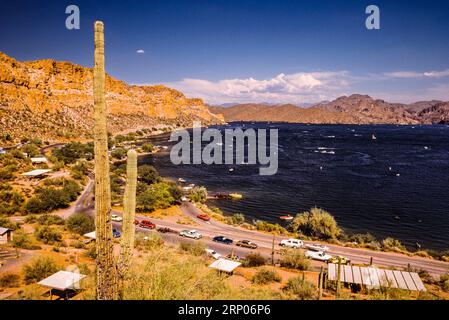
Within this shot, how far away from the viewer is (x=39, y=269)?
591 inches

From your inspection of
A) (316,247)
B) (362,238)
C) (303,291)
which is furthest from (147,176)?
(303,291)

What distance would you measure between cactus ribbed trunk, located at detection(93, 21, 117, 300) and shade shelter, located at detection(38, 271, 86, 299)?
5.98 m

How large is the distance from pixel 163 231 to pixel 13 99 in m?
70.2

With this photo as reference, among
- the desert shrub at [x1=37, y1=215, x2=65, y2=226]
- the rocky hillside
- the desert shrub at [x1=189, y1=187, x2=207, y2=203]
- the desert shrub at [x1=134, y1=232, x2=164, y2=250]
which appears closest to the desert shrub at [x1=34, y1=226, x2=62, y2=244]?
the desert shrub at [x1=37, y1=215, x2=65, y2=226]

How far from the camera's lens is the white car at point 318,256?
921 inches

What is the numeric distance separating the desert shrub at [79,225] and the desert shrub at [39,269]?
9.84 m

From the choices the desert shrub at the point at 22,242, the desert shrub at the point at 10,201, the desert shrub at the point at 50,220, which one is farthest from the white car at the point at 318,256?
the desert shrub at the point at 10,201

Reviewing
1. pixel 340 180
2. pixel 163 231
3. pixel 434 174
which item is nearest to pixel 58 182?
pixel 163 231

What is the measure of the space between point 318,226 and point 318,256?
879cm

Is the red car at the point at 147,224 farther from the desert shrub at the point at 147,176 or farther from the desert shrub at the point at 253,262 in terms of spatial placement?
the desert shrub at the point at 147,176

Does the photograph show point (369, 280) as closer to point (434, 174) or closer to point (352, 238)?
point (352, 238)

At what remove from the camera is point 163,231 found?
96.1 ft

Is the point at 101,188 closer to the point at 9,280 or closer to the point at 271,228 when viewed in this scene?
the point at 9,280

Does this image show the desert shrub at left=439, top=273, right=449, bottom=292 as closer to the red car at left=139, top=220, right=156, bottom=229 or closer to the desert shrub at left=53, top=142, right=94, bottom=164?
the red car at left=139, top=220, right=156, bottom=229
